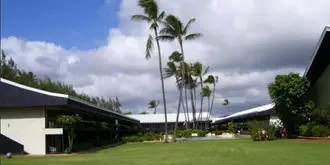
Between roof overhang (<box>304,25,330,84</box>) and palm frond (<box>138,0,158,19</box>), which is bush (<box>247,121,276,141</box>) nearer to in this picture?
roof overhang (<box>304,25,330,84</box>)

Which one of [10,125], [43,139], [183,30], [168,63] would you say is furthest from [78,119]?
[168,63]

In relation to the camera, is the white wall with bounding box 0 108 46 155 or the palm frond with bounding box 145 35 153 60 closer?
the white wall with bounding box 0 108 46 155

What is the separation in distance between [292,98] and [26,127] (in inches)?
805

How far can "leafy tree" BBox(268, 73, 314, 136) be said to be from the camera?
1385 inches

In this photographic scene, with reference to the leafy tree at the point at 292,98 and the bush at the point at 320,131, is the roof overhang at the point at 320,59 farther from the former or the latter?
the bush at the point at 320,131

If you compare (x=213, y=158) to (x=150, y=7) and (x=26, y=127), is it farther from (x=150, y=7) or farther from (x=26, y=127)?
(x=150, y=7)

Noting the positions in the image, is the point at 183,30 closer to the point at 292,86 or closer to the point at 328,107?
the point at 292,86

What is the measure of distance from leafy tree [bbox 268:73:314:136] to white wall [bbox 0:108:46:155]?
737 inches

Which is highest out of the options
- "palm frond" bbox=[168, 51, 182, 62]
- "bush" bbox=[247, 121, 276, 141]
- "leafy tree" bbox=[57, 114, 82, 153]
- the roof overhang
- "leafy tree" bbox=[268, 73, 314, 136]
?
"palm frond" bbox=[168, 51, 182, 62]

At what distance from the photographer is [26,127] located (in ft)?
97.1

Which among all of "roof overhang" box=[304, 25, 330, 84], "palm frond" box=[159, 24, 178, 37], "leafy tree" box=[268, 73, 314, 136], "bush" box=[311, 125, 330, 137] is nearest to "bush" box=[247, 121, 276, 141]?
"leafy tree" box=[268, 73, 314, 136]

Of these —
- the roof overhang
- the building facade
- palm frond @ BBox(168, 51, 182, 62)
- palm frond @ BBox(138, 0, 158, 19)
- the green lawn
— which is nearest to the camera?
the green lawn

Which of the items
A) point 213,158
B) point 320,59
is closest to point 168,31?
point 320,59

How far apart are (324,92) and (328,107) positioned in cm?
294
